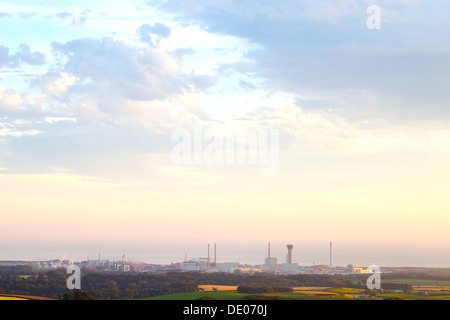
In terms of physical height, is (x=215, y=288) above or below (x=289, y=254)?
above

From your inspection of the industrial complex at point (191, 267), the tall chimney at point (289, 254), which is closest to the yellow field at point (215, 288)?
the industrial complex at point (191, 267)

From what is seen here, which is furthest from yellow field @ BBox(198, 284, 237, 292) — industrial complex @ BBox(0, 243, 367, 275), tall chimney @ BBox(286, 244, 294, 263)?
tall chimney @ BBox(286, 244, 294, 263)

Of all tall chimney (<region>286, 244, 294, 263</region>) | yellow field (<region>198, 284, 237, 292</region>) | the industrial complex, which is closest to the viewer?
yellow field (<region>198, 284, 237, 292</region>)

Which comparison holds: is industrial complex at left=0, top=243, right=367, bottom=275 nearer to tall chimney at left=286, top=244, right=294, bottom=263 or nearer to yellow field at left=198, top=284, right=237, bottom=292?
tall chimney at left=286, top=244, right=294, bottom=263

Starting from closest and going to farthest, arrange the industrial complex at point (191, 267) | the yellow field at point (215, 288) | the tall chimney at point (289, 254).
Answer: the yellow field at point (215, 288), the industrial complex at point (191, 267), the tall chimney at point (289, 254)

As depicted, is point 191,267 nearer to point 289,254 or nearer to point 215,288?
point 289,254

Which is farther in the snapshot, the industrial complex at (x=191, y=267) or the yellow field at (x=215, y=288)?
the industrial complex at (x=191, y=267)

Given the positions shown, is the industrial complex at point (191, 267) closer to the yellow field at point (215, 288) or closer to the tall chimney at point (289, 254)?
the tall chimney at point (289, 254)

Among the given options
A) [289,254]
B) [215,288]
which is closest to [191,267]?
[289,254]

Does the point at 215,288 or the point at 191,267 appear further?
the point at 191,267
